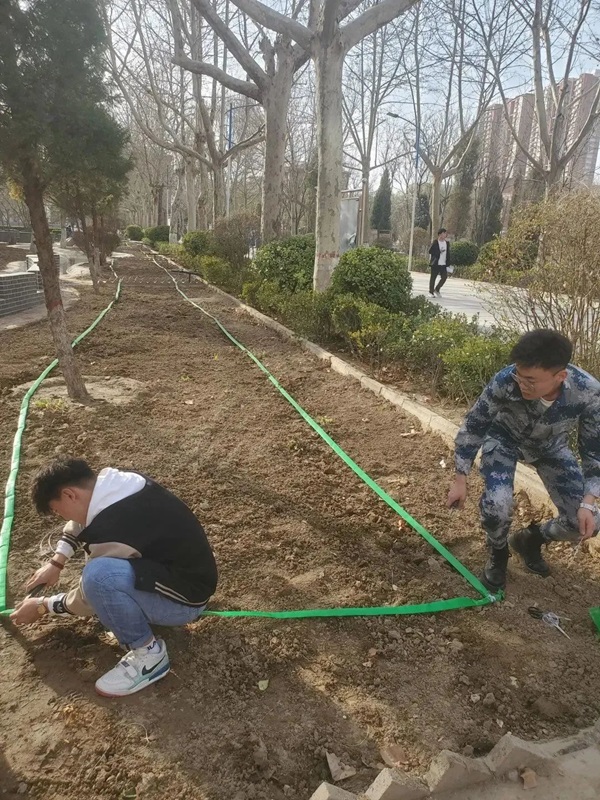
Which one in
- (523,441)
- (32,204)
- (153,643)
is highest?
(32,204)

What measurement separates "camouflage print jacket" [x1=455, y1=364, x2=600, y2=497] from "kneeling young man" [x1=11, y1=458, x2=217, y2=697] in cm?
132

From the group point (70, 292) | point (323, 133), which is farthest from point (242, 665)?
point (70, 292)

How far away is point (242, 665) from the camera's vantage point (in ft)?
7.00

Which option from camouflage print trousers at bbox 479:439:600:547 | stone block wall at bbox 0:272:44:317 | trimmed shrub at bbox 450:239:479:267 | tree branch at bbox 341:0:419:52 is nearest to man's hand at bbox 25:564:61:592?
camouflage print trousers at bbox 479:439:600:547

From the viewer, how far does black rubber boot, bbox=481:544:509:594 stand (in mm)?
2627

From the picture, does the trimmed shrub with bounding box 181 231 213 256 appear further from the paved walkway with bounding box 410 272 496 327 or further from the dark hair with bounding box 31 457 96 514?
the dark hair with bounding box 31 457 96 514

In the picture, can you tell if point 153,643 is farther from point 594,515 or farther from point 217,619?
point 594,515

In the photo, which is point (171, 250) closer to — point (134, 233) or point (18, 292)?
point (18, 292)

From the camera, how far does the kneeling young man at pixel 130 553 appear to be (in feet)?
6.31

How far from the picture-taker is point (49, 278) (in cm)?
465

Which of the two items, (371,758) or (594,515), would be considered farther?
(594,515)

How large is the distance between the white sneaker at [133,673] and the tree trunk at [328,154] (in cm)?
679

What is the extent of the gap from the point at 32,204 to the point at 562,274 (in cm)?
423

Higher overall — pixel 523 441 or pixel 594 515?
pixel 523 441
